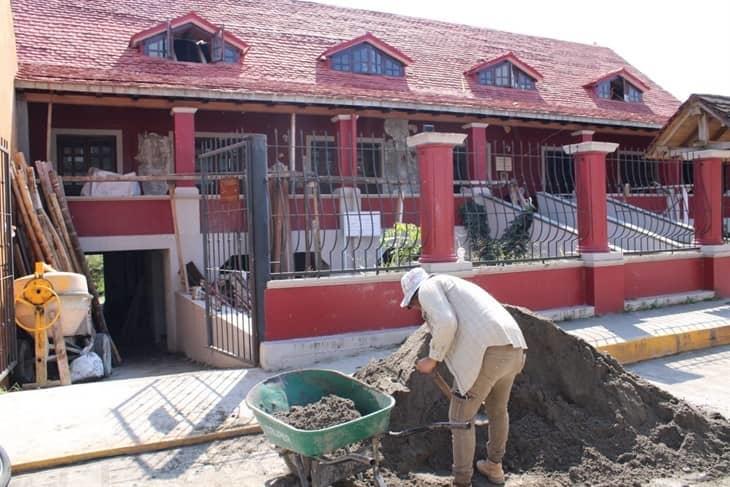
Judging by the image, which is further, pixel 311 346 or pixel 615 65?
pixel 615 65

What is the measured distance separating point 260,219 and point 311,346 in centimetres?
152

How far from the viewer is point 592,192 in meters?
9.27

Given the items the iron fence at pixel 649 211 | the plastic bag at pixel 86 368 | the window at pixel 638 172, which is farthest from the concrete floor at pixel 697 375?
the plastic bag at pixel 86 368

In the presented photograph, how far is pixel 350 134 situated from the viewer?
574 inches

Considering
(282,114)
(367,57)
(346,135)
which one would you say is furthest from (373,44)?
(346,135)

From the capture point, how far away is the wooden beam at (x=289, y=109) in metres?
12.6

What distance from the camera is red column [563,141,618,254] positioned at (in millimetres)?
9258

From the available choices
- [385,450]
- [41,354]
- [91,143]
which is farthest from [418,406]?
[91,143]

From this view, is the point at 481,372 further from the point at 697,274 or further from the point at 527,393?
the point at 697,274

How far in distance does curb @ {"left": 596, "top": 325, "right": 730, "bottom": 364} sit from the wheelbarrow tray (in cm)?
402

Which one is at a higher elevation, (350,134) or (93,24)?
(93,24)

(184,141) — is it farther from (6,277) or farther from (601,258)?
(601,258)

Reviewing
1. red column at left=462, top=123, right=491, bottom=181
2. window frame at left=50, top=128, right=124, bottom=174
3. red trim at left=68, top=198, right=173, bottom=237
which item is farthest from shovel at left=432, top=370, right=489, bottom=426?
window frame at left=50, top=128, right=124, bottom=174

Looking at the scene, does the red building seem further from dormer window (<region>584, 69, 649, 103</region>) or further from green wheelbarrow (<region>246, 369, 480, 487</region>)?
green wheelbarrow (<region>246, 369, 480, 487</region>)
